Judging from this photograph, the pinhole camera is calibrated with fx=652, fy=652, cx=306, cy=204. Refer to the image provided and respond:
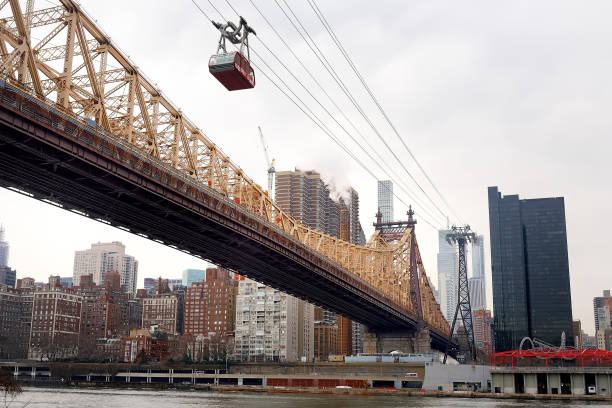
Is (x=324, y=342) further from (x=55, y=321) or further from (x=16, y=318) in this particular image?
(x=16, y=318)

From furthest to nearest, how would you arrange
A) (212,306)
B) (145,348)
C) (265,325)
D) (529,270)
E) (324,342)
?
(529,270)
(212,306)
(324,342)
(145,348)
(265,325)

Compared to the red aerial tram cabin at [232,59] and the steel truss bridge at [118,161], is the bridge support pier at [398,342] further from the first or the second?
the red aerial tram cabin at [232,59]

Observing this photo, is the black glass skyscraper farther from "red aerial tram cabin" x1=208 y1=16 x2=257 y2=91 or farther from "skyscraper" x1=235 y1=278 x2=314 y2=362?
"red aerial tram cabin" x1=208 y1=16 x2=257 y2=91

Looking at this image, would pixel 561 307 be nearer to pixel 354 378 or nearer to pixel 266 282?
pixel 354 378

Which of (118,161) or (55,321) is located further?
(55,321)

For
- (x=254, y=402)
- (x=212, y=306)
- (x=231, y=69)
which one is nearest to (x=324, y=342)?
(x=212, y=306)

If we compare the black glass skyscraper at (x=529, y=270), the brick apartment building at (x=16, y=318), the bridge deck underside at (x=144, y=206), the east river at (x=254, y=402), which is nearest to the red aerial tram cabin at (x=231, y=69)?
the bridge deck underside at (x=144, y=206)
